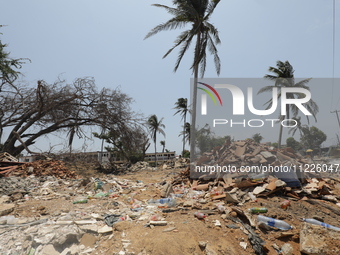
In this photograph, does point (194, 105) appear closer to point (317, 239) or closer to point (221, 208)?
point (221, 208)

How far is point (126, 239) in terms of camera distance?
9.87 ft

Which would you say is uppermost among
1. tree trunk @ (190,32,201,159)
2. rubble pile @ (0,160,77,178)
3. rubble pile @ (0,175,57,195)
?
tree trunk @ (190,32,201,159)

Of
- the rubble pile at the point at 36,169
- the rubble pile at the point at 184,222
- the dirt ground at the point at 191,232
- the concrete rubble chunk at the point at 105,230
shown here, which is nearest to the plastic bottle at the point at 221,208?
the rubble pile at the point at 184,222

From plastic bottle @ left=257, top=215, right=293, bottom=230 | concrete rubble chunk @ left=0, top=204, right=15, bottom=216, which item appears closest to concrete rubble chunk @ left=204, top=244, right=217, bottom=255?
plastic bottle @ left=257, top=215, right=293, bottom=230

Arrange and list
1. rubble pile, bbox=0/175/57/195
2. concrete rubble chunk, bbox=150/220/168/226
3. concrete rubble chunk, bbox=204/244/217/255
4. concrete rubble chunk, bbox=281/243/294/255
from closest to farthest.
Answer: concrete rubble chunk, bbox=204/244/217/255
concrete rubble chunk, bbox=281/243/294/255
concrete rubble chunk, bbox=150/220/168/226
rubble pile, bbox=0/175/57/195

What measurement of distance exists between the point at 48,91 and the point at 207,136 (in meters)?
8.35

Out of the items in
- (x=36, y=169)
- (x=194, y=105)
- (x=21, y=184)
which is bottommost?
(x=21, y=184)

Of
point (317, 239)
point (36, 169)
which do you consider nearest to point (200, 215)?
point (317, 239)

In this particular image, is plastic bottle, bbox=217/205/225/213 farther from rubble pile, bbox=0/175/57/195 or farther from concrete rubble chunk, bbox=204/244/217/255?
rubble pile, bbox=0/175/57/195

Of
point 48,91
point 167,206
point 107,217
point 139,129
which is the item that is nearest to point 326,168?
point 139,129

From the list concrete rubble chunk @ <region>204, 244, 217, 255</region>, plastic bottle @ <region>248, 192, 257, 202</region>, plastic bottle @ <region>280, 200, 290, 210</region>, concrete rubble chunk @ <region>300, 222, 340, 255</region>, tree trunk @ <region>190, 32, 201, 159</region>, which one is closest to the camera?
concrete rubble chunk @ <region>204, 244, 217, 255</region>

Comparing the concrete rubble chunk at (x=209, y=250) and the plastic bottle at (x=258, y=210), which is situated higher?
the plastic bottle at (x=258, y=210)

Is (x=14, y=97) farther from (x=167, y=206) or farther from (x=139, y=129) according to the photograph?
(x=167, y=206)

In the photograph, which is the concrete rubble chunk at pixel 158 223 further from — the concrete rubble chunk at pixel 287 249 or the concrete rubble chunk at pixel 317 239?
the concrete rubble chunk at pixel 317 239
